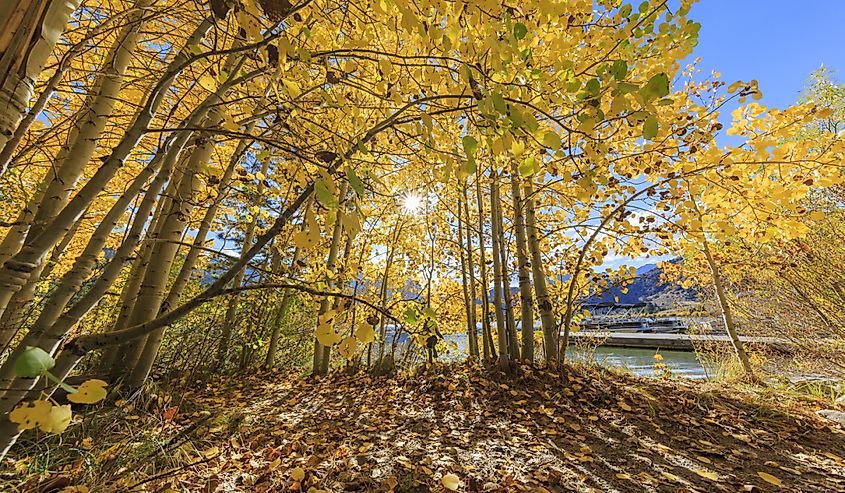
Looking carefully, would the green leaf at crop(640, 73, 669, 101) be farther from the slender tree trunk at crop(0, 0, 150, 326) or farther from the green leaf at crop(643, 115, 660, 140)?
the slender tree trunk at crop(0, 0, 150, 326)

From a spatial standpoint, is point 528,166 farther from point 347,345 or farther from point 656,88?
point 347,345

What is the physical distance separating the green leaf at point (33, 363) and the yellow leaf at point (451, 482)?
1.95 m

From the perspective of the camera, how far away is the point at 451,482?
191 cm

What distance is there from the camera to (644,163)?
340cm

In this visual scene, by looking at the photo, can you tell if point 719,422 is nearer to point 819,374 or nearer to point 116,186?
point 819,374

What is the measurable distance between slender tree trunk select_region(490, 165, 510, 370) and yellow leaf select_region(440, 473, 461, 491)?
2.01m

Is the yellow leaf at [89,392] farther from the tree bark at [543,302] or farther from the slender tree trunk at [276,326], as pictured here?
the slender tree trunk at [276,326]

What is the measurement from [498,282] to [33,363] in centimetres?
392

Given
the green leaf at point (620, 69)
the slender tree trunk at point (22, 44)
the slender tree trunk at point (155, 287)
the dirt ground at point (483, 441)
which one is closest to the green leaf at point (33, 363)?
the slender tree trunk at point (22, 44)

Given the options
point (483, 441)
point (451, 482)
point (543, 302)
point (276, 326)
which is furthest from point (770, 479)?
point (276, 326)

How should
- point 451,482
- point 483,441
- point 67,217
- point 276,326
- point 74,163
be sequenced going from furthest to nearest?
1. point 276,326
2. point 483,441
3. point 74,163
4. point 451,482
5. point 67,217

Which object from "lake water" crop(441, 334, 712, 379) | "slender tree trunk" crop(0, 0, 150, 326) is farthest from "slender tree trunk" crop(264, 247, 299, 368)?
"lake water" crop(441, 334, 712, 379)

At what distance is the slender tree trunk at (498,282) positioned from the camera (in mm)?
3896

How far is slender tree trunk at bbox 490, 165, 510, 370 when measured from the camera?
390cm
